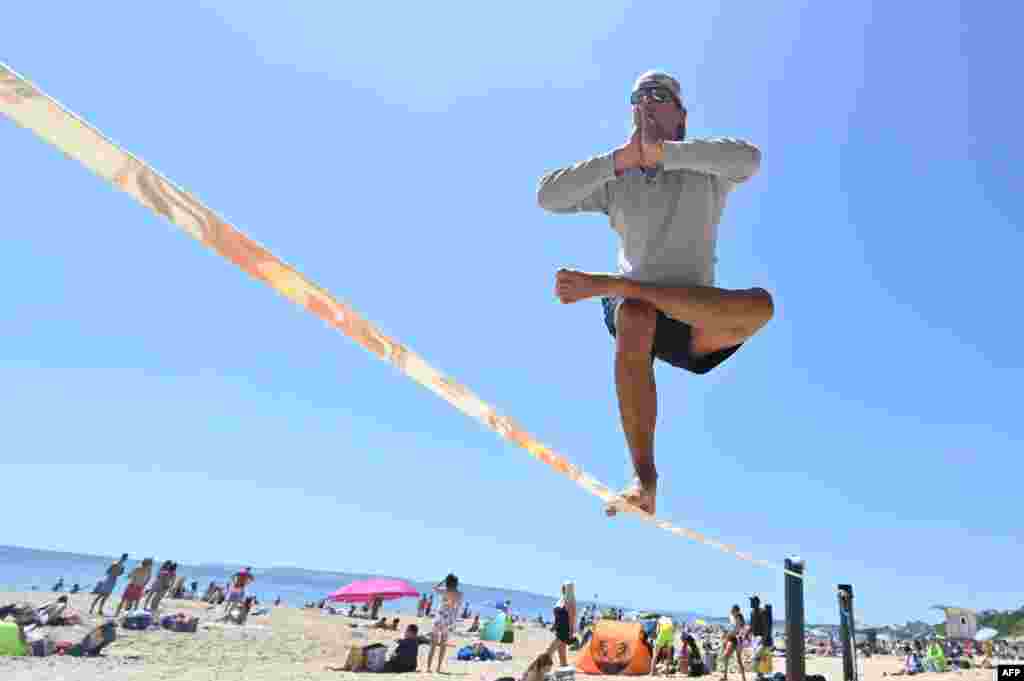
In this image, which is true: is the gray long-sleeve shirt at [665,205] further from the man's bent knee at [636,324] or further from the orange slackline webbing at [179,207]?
the orange slackline webbing at [179,207]

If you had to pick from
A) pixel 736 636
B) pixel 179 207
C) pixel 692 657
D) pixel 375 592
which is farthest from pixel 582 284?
pixel 375 592

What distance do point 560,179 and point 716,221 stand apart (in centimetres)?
60

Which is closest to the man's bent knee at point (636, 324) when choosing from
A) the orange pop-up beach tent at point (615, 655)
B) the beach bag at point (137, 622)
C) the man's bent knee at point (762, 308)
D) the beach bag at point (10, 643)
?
the man's bent knee at point (762, 308)

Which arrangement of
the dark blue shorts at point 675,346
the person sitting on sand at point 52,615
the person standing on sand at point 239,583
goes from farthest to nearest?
the person standing on sand at point 239,583 < the person sitting on sand at point 52,615 < the dark blue shorts at point 675,346

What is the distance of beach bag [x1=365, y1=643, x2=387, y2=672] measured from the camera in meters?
12.8

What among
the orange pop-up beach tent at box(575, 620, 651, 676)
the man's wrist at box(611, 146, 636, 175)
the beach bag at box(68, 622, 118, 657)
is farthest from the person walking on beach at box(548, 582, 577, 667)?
the man's wrist at box(611, 146, 636, 175)

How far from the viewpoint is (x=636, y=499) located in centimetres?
238

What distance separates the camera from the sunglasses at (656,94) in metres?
2.47

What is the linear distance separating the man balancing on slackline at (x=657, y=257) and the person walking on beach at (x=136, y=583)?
19464 millimetres

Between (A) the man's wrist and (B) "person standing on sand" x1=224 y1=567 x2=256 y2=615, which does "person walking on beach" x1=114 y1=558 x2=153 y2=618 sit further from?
(A) the man's wrist

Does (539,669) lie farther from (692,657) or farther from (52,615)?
(52,615)

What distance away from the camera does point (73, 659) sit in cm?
1209

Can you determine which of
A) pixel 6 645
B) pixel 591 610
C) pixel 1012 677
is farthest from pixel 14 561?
pixel 1012 677

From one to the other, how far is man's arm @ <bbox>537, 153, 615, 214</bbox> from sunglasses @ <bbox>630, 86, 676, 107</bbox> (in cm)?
24
